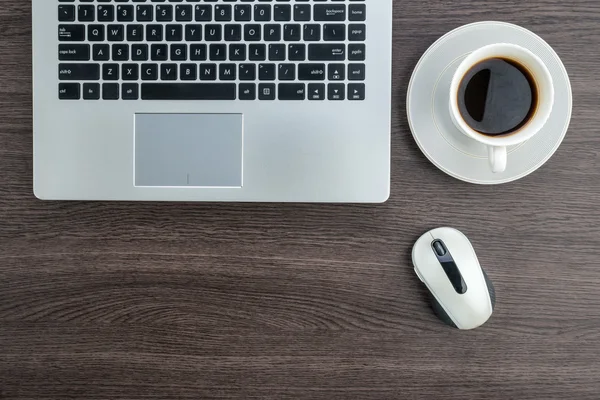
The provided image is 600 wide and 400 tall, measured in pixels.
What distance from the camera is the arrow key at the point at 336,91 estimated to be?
1.77 ft

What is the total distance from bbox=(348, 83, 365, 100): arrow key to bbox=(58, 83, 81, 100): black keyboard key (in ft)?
0.95

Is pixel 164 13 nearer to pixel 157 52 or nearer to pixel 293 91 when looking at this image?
pixel 157 52

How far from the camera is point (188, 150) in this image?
0.56 meters

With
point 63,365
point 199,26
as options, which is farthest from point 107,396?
point 199,26

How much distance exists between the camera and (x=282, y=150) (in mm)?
553

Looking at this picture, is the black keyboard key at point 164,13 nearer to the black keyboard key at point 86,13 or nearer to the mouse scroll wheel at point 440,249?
the black keyboard key at point 86,13

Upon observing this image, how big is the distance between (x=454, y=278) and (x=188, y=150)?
0.32m

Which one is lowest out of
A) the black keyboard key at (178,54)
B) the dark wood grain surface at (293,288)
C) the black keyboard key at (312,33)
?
the dark wood grain surface at (293,288)

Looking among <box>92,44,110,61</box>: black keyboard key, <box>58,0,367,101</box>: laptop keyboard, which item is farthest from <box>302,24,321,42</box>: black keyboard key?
<box>92,44,110,61</box>: black keyboard key

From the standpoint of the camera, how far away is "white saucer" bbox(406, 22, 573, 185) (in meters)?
0.56

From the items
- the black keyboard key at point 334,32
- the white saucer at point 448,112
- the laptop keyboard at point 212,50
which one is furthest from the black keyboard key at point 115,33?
the white saucer at point 448,112

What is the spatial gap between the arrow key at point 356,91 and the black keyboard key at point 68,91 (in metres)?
0.29

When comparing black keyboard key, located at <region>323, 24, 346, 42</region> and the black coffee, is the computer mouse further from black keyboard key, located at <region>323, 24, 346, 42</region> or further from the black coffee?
black keyboard key, located at <region>323, 24, 346, 42</region>

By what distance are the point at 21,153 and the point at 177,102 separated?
0.21 metres
